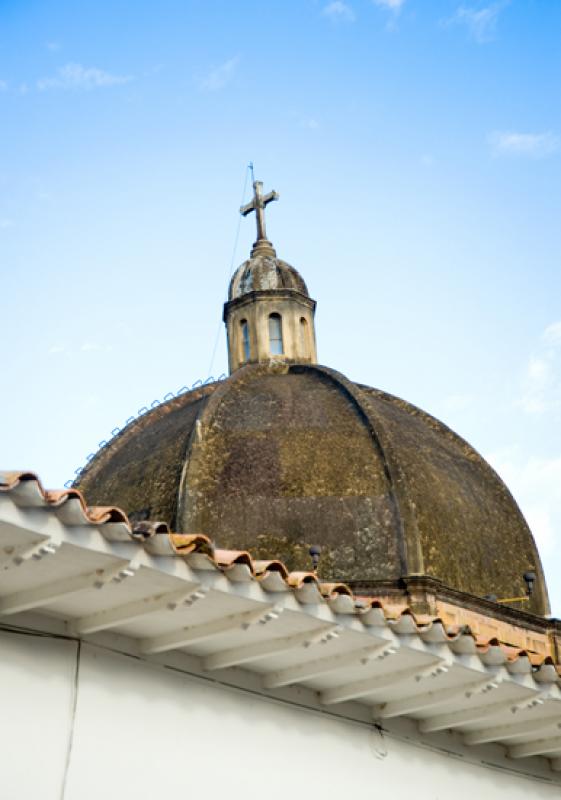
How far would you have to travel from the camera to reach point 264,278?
816 inches

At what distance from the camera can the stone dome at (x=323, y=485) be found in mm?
15547

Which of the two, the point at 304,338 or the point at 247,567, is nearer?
the point at 247,567

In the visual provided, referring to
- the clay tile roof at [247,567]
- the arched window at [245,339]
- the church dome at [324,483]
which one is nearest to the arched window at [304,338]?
the arched window at [245,339]

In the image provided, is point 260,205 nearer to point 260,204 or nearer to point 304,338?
point 260,204

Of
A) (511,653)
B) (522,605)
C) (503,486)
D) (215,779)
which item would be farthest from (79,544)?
(503,486)

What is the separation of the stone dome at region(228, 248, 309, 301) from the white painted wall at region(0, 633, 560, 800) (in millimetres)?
13255

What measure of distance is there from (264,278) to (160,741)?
48.6 feet

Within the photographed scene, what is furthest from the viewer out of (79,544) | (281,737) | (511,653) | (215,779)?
(511,653)

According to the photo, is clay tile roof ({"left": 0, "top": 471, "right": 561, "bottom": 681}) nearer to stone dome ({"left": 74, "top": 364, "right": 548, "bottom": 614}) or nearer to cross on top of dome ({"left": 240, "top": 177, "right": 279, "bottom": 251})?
stone dome ({"left": 74, "top": 364, "right": 548, "bottom": 614})

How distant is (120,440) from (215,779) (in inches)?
479

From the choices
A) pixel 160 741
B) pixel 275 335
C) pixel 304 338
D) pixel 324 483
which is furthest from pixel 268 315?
pixel 160 741

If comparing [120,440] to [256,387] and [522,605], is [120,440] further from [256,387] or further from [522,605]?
[522,605]

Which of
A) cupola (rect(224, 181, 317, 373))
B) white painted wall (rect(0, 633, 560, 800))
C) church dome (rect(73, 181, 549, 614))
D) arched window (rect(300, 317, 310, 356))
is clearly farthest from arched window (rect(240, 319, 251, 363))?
white painted wall (rect(0, 633, 560, 800))

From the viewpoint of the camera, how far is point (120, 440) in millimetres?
18516
